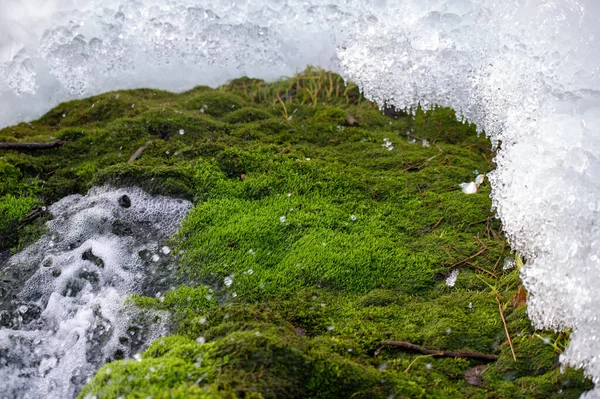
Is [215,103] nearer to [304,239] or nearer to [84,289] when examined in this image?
[304,239]

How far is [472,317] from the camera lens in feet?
8.89

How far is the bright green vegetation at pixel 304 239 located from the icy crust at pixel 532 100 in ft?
0.71

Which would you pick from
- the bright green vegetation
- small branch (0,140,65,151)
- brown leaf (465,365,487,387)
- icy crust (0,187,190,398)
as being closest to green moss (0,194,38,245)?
the bright green vegetation

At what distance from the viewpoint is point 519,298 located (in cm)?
275

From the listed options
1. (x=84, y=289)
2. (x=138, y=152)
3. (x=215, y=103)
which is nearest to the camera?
(x=84, y=289)

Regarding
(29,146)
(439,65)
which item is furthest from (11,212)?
(439,65)

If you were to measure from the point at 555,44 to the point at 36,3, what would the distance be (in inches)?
182

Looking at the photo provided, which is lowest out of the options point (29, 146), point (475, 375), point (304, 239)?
point (475, 375)

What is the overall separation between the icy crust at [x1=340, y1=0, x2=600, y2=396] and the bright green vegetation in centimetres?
22

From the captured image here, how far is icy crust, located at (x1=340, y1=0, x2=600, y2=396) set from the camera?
2.46 metres

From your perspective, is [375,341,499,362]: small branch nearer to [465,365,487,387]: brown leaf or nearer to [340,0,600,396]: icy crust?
[465,365,487,387]: brown leaf

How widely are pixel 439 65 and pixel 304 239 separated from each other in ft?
6.34

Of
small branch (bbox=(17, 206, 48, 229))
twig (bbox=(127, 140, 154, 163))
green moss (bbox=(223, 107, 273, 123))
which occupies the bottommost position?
green moss (bbox=(223, 107, 273, 123))

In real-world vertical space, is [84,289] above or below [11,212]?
below
